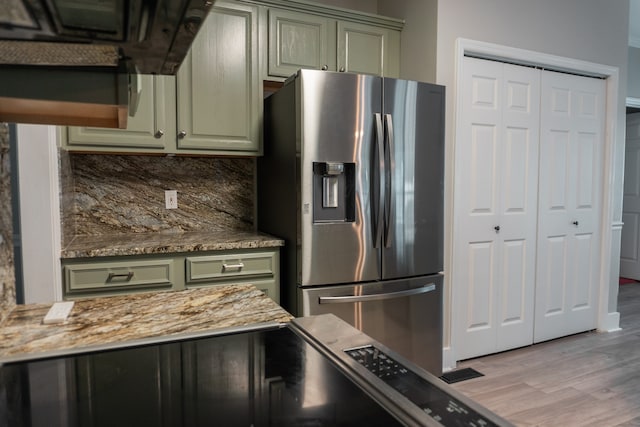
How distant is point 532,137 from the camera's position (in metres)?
3.13

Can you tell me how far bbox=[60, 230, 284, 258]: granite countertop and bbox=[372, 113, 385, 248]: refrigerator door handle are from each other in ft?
1.71

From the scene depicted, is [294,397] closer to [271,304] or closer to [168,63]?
[271,304]

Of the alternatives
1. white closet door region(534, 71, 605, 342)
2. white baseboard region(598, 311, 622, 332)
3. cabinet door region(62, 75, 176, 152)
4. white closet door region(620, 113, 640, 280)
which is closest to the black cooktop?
cabinet door region(62, 75, 176, 152)

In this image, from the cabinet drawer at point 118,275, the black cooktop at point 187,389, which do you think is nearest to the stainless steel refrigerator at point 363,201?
the cabinet drawer at point 118,275

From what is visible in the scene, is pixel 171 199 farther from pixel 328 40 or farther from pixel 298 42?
pixel 328 40

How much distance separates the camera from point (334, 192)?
231 cm

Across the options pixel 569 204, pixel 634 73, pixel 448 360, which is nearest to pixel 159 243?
pixel 448 360

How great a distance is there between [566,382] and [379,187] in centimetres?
168

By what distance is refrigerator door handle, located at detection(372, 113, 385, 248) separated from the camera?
2.32m

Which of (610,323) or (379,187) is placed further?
(610,323)

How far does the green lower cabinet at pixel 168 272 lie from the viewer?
6.72ft

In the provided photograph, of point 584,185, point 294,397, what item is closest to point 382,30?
point 584,185

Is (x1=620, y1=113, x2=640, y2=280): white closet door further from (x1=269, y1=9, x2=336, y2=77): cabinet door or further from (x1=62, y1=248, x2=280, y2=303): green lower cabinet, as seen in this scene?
(x1=62, y1=248, x2=280, y2=303): green lower cabinet

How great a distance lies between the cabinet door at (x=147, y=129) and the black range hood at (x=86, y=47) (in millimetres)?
1430
